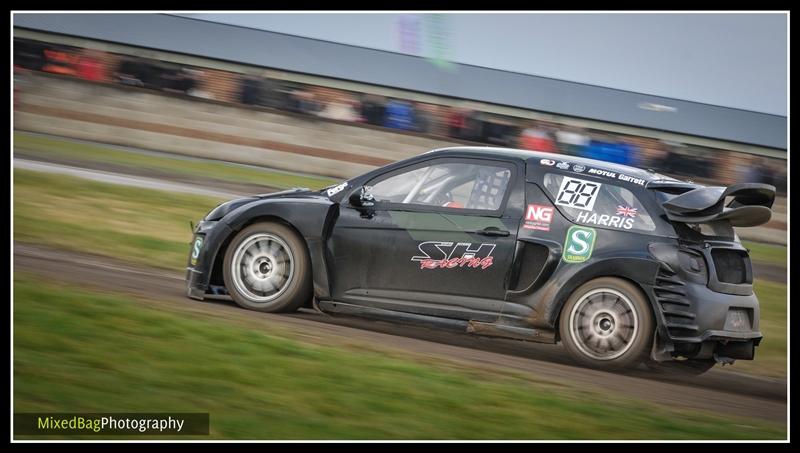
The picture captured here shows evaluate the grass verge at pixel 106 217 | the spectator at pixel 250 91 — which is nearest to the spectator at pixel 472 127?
the spectator at pixel 250 91

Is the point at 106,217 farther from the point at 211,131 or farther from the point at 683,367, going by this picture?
the point at 211,131

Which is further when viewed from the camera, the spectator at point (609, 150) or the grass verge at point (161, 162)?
the spectator at point (609, 150)

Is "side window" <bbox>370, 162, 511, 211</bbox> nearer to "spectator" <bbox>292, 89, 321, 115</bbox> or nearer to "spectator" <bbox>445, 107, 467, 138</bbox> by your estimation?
"spectator" <bbox>445, 107, 467, 138</bbox>

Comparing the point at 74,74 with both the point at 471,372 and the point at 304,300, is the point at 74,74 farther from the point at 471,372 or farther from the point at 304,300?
the point at 471,372

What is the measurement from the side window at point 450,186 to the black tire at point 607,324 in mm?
1005

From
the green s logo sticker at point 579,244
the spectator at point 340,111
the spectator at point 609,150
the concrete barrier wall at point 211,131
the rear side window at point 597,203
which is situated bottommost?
the green s logo sticker at point 579,244

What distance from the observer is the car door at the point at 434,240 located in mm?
7383

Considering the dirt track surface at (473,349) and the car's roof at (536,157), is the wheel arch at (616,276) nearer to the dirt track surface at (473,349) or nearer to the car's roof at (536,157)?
Answer: the dirt track surface at (473,349)

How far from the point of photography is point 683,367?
779 cm

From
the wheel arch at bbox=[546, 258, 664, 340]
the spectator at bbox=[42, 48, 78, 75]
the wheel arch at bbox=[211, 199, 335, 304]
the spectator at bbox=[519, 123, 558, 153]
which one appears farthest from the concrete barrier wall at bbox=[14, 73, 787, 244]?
the wheel arch at bbox=[546, 258, 664, 340]

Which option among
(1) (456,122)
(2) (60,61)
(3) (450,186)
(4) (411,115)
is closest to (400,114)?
(4) (411,115)

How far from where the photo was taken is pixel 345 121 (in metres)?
24.2

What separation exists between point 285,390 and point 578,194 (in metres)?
2.93

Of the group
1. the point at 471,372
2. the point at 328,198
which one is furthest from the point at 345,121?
the point at 471,372
